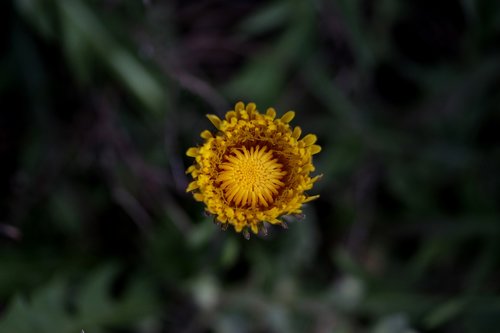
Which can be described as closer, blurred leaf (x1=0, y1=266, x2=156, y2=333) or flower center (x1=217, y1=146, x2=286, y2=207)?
flower center (x1=217, y1=146, x2=286, y2=207)

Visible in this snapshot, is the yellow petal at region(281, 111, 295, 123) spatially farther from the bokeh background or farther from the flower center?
the bokeh background

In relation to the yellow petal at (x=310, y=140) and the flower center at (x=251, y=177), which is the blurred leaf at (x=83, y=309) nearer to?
the flower center at (x=251, y=177)

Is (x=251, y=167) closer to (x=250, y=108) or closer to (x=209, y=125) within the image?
(x=250, y=108)

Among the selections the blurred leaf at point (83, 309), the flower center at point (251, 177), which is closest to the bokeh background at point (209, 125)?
the blurred leaf at point (83, 309)

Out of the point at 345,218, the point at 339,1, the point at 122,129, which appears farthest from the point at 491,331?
the point at 122,129

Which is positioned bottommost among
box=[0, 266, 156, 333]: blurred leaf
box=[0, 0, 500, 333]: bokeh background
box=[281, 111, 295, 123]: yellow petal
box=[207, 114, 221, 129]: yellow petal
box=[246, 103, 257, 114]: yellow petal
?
box=[0, 266, 156, 333]: blurred leaf

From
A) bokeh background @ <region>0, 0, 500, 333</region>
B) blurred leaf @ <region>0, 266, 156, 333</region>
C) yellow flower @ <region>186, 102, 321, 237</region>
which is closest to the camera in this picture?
yellow flower @ <region>186, 102, 321, 237</region>

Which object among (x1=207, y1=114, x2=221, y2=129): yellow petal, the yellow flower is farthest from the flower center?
(x1=207, y1=114, x2=221, y2=129): yellow petal
